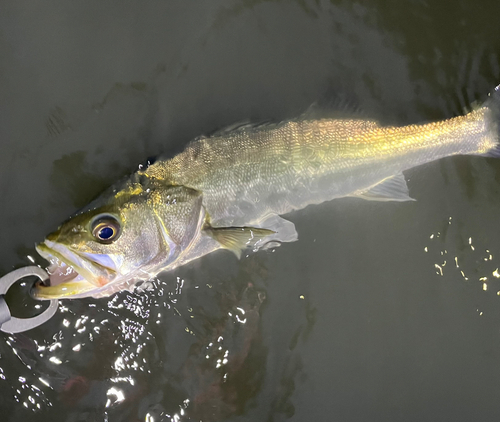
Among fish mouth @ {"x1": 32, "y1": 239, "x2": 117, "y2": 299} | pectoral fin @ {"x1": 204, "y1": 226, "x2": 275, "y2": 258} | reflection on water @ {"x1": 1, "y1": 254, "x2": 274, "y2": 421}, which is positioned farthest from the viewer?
reflection on water @ {"x1": 1, "y1": 254, "x2": 274, "y2": 421}

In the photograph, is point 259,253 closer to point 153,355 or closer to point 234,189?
point 234,189

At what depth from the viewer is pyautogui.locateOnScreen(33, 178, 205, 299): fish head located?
1820 mm

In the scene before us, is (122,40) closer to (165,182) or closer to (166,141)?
(166,141)

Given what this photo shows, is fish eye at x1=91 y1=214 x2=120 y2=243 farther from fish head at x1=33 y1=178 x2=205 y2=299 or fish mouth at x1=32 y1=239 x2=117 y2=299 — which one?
fish mouth at x1=32 y1=239 x2=117 y2=299

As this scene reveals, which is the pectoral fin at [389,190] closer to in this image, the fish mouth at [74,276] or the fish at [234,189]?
the fish at [234,189]

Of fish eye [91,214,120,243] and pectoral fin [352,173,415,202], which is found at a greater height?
fish eye [91,214,120,243]

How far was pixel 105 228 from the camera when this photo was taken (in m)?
1.83

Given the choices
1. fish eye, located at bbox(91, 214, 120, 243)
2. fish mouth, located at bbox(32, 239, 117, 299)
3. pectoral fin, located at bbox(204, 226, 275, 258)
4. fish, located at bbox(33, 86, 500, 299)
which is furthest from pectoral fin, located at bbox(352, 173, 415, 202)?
fish mouth, located at bbox(32, 239, 117, 299)

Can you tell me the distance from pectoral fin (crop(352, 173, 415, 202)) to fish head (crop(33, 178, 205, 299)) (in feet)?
3.48

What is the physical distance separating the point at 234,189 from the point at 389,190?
994mm

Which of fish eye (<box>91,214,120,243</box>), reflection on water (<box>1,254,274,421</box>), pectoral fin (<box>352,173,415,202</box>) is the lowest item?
reflection on water (<box>1,254,274,421</box>)

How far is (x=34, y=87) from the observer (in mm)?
2385

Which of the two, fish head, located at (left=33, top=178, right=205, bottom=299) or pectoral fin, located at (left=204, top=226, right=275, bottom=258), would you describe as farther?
pectoral fin, located at (left=204, top=226, right=275, bottom=258)

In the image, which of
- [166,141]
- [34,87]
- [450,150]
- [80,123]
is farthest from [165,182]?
[450,150]
